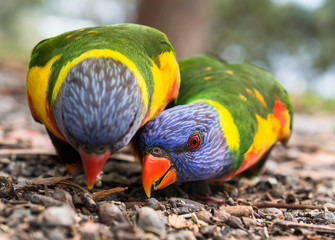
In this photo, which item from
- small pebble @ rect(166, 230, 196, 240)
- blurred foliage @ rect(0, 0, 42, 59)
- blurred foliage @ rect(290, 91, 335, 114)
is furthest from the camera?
blurred foliage @ rect(0, 0, 42, 59)

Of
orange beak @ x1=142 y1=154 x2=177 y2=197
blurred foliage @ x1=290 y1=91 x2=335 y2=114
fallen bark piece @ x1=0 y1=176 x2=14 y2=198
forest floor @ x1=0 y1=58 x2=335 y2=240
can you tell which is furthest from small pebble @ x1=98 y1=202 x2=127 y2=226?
blurred foliage @ x1=290 y1=91 x2=335 y2=114

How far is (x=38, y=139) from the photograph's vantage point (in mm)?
3848

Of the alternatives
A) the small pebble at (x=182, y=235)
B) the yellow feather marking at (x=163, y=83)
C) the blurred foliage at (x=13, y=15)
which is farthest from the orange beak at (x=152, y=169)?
the blurred foliage at (x=13, y=15)

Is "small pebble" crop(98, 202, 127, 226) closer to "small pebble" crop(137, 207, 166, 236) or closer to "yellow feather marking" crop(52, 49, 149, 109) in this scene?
"small pebble" crop(137, 207, 166, 236)

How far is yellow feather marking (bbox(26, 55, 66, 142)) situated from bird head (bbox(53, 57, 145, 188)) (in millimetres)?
299

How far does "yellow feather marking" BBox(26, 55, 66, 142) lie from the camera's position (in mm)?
2072

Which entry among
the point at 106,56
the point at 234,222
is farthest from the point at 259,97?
the point at 106,56

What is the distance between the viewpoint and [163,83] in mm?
2342

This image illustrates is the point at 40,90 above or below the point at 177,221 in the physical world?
above

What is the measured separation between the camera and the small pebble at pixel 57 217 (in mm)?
1553

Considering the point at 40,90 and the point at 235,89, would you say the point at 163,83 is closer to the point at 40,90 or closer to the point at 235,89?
the point at 235,89

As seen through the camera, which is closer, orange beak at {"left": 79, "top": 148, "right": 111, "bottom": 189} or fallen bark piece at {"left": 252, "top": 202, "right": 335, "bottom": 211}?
orange beak at {"left": 79, "top": 148, "right": 111, "bottom": 189}

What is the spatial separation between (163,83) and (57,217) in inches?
44.2

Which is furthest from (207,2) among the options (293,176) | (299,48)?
(299,48)
